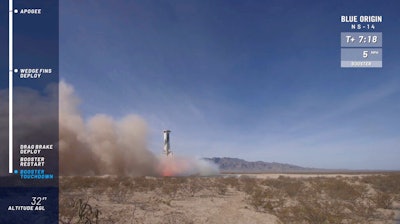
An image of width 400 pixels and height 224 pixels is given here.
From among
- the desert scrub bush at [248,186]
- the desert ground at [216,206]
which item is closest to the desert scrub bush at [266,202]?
the desert ground at [216,206]

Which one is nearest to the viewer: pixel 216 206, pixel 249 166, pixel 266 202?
pixel 216 206

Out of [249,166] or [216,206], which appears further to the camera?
[249,166]

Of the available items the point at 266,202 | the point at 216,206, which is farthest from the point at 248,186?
the point at 216,206

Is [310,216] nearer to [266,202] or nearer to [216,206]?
[266,202]

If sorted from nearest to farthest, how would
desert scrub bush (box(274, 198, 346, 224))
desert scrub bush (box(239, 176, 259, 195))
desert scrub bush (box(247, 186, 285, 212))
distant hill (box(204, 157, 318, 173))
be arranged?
desert scrub bush (box(274, 198, 346, 224))
desert scrub bush (box(247, 186, 285, 212))
desert scrub bush (box(239, 176, 259, 195))
distant hill (box(204, 157, 318, 173))

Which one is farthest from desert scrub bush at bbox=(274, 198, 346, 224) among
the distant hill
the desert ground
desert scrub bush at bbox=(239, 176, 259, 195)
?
the distant hill

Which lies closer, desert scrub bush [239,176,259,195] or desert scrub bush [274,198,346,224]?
desert scrub bush [274,198,346,224]

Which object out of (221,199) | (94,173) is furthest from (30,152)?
(94,173)

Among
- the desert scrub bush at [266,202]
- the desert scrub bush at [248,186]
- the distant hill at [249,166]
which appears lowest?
the distant hill at [249,166]

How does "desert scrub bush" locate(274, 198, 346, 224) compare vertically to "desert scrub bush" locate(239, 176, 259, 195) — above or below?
above

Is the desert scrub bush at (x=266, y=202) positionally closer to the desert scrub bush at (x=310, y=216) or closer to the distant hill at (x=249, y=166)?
the desert scrub bush at (x=310, y=216)

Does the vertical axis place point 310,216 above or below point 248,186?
above

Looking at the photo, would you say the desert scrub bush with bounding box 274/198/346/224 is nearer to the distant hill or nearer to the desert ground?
the desert ground

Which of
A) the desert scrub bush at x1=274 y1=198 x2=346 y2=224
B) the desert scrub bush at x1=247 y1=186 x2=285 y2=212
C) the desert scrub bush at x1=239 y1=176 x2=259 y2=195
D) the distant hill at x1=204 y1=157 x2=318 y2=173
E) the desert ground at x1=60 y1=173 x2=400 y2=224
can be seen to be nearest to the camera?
the desert scrub bush at x1=274 y1=198 x2=346 y2=224
